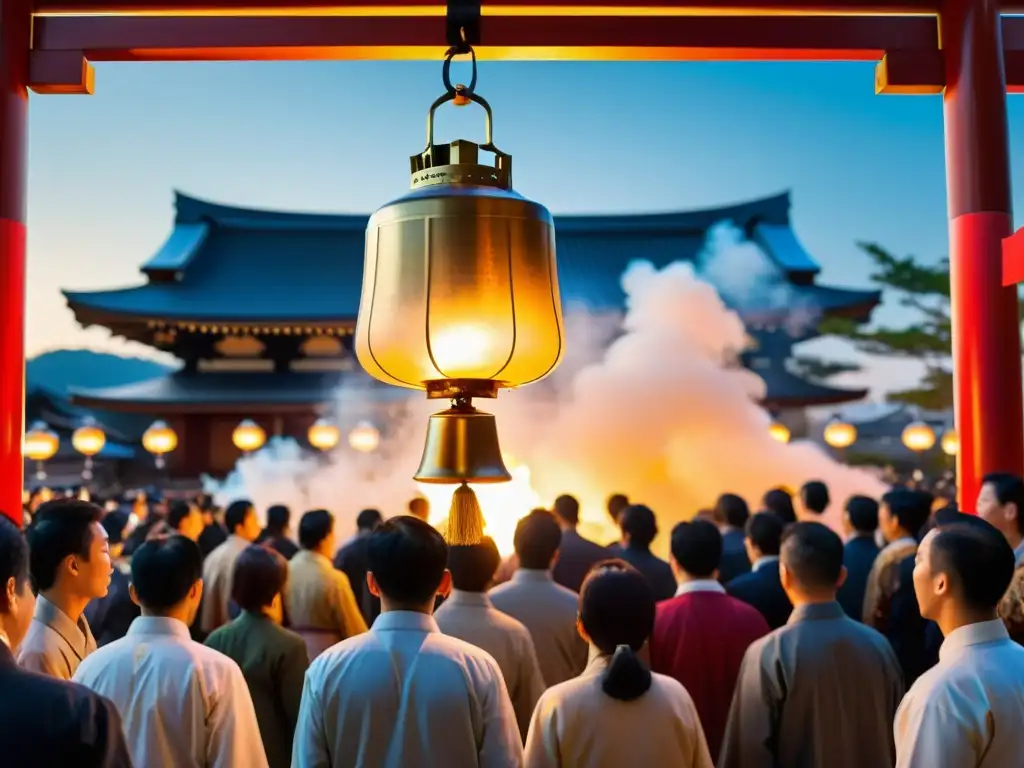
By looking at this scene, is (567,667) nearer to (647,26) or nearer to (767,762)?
(767,762)

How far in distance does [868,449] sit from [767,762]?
26540mm

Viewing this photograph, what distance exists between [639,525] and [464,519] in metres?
3.21

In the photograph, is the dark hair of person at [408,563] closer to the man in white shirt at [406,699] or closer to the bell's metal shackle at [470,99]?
the man in white shirt at [406,699]

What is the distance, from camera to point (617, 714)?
2.54 meters

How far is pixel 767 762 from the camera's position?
3191 mm

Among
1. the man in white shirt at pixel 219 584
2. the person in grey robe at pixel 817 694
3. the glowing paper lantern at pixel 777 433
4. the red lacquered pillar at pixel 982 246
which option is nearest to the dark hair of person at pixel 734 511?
the red lacquered pillar at pixel 982 246

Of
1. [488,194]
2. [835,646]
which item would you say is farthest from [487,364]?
[835,646]

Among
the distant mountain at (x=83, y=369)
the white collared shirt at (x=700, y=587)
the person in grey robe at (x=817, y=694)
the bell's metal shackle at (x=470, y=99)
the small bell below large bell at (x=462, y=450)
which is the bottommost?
the person in grey robe at (x=817, y=694)

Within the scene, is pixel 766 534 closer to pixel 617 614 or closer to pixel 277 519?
pixel 617 614

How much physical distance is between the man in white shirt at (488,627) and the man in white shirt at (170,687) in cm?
99

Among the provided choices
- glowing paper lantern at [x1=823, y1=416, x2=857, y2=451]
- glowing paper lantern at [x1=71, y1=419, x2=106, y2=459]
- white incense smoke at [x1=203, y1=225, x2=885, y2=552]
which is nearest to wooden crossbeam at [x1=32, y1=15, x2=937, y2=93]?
white incense smoke at [x1=203, y1=225, x2=885, y2=552]

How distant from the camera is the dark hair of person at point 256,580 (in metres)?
3.92

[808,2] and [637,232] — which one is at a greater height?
[637,232]

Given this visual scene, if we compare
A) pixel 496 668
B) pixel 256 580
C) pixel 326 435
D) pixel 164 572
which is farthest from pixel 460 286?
pixel 326 435
